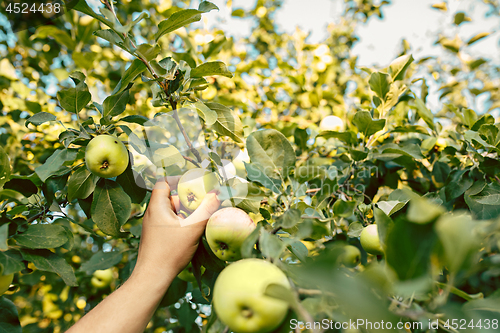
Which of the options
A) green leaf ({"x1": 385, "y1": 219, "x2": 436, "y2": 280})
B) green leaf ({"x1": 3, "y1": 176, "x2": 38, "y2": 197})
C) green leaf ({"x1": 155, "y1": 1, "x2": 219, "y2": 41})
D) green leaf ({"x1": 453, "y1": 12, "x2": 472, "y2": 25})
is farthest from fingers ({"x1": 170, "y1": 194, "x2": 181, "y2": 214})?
green leaf ({"x1": 453, "y1": 12, "x2": 472, "y2": 25})

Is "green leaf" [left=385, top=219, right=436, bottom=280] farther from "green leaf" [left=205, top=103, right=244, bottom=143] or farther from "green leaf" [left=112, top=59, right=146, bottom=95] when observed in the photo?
"green leaf" [left=112, top=59, right=146, bottom=95]

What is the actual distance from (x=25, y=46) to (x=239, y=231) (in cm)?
280

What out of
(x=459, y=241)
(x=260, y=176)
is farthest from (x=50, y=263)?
(x=459, y=241)

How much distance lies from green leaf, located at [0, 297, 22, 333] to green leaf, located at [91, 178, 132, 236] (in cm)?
43

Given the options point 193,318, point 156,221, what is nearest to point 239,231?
point 156,221

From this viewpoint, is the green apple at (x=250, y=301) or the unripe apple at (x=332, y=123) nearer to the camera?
the green apple at (x=250, y=301)

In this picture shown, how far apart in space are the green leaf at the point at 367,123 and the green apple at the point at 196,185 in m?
0.65

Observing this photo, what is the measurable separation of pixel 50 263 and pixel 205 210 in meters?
0.57

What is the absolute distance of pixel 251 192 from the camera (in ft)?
3.11

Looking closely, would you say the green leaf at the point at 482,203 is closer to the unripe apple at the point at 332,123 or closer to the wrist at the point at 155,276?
the unripe apple at the point at 332,123

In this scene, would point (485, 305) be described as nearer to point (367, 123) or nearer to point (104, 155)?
point (367, 123)

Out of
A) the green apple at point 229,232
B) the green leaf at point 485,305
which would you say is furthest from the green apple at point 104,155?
the green leaf at point 485,305

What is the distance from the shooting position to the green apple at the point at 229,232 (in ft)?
2.69

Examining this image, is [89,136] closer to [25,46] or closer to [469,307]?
[469,307]
